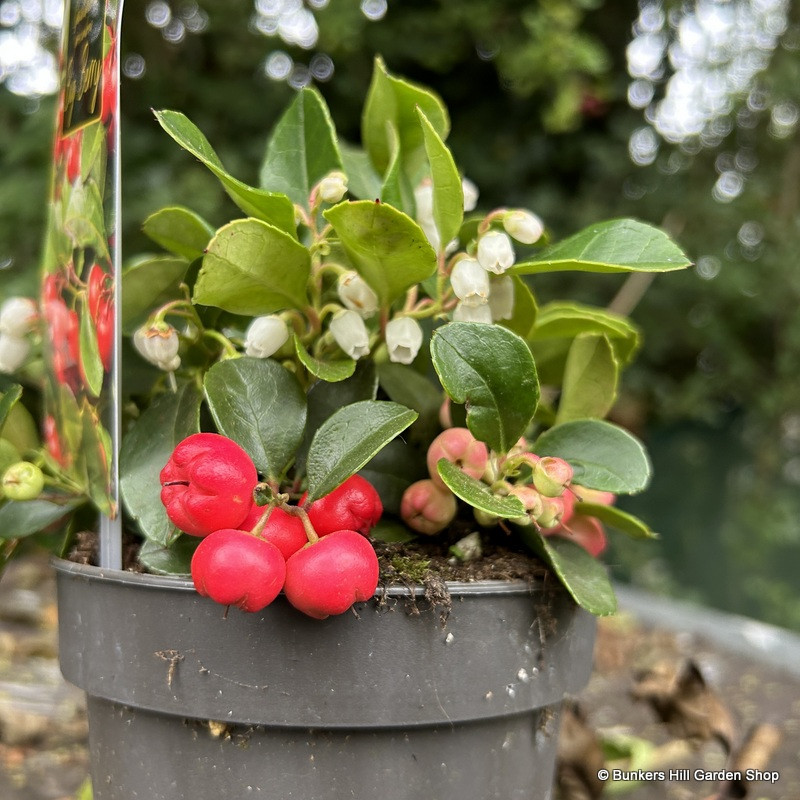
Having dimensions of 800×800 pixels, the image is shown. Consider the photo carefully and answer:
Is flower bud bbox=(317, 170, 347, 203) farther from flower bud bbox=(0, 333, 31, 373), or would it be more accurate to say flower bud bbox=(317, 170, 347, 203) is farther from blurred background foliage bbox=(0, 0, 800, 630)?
blurred background foliage bbox=(0, 0, 800, 630)

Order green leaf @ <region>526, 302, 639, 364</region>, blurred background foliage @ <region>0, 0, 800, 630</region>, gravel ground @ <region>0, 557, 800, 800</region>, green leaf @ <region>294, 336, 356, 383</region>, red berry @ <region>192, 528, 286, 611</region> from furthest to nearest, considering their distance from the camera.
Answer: blurred background foliage @ <region>0, 0, 800, 630</region> → gravel ground @ <region>0, 557, 800, 800</region> → green leaf @ <region>526, 302, 639, 364</region> → green leaf @ <region>294, 336, 356, 383</region> → red berry @ <region>192, 528, 286, 611</region>

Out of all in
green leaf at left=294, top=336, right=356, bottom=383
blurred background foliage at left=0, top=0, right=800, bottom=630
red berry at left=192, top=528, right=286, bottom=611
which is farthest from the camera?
blurred background foliage at left=0, top=0, right=800, bottom=630

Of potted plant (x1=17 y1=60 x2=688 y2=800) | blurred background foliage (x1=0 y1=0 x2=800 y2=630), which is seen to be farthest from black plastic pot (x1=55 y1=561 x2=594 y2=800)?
blurred background foliage (x1=0 y1=0 x2=800 y2=630)

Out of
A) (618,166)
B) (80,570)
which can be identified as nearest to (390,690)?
(80,570)

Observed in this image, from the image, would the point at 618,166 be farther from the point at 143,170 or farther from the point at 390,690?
the point at 390,690

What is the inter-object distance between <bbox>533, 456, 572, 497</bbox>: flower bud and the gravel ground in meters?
0.38

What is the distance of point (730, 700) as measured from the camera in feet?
3.98

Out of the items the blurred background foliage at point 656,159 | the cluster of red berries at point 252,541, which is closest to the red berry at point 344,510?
the cluster of red berries at point 252,541

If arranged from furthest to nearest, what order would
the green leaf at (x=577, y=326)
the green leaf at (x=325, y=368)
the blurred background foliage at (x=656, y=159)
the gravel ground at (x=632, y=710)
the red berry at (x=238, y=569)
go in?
the blurred background foliage at (x=656, y=159) → the gravel ground at (x=632, y=710) → the green leaf at (x=577, y=326) → the green leaf at (x=325, y=368) → the red berry at (x=238, y=569)

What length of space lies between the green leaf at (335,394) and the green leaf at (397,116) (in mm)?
199

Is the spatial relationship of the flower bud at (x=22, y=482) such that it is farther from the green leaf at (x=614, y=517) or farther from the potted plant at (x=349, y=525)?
the green leaf at (x=614, y=517)

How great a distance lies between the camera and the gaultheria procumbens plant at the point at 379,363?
0.50m

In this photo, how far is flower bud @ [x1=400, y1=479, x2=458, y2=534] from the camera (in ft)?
1.81

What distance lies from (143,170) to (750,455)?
5.42ft
